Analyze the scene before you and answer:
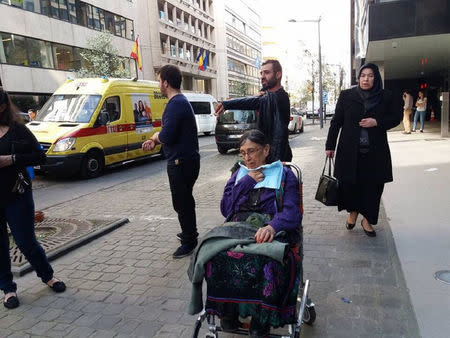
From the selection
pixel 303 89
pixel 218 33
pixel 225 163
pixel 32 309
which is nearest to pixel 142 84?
pixel 225 163

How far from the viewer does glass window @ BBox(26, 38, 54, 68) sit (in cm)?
2624

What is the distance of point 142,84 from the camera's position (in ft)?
39.8

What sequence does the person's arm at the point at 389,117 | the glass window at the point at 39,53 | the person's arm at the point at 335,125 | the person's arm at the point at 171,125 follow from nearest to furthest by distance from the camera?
the person's arm at the point at 171,125 → the person's arm at the point at 389,117 → the person's arm at the point at 335,125 → the glass window at the point at 39,53

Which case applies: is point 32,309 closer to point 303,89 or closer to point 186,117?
point 186,117

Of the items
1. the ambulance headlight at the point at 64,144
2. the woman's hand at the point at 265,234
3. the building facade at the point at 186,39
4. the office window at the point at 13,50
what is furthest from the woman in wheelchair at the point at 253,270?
the building facade at the point at 186,39

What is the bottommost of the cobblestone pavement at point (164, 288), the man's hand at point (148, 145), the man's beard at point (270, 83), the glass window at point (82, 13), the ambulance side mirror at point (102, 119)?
the cobblestone pavement at point (164, 288)

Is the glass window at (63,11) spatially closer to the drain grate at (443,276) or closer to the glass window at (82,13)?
the glass window at (82,13)

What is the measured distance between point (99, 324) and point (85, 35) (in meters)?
32.2

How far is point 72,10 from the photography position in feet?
98.6

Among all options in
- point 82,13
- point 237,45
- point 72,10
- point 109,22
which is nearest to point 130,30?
point 109,22

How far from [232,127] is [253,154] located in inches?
431

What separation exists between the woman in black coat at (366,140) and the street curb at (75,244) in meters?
3.20

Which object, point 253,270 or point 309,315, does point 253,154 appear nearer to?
point 253,270

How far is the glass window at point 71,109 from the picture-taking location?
32.9 feet
